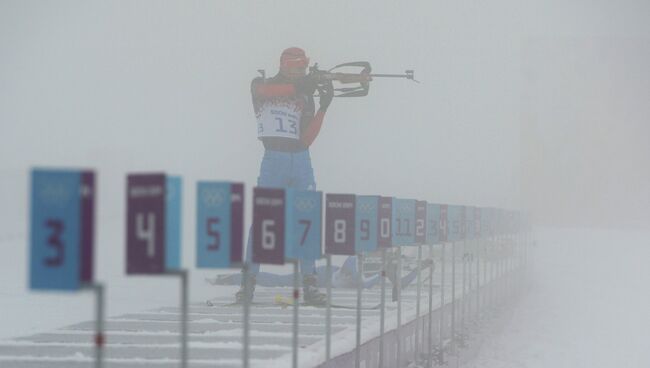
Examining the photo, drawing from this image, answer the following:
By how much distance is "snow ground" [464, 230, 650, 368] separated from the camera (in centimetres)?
1571

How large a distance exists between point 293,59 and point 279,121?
77 cm

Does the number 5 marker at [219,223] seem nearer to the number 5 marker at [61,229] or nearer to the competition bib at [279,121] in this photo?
the number 5 marker at [61,229]

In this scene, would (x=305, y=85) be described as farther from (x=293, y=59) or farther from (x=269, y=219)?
(x=269, y=219)

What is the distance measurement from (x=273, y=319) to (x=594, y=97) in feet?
315

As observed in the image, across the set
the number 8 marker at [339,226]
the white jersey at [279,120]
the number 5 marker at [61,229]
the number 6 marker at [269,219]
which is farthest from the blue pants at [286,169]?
the number 5 marker at [61,229]

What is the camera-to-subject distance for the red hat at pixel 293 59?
13.9 meters

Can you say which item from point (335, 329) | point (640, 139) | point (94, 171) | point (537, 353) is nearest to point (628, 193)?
point (640, 139)

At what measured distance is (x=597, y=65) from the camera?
347ft

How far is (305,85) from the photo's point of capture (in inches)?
542

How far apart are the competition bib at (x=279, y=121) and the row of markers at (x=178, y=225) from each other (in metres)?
3.74

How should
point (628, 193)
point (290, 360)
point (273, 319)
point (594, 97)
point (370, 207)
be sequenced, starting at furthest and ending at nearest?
point (594, 97)
point (628, 193)
point (273, 319)
point (370, 207)
point (290, 360)

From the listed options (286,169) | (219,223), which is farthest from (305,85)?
(219,223)

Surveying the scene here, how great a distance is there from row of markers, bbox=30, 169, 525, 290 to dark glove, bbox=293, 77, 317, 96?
3.84 metres

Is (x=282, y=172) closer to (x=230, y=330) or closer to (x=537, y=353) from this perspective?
(x=230, y=330)
